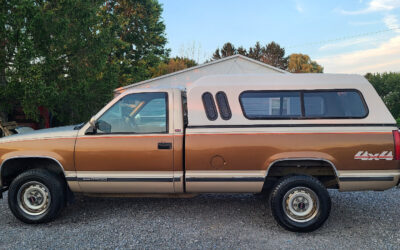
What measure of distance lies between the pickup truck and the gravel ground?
281 millimetres

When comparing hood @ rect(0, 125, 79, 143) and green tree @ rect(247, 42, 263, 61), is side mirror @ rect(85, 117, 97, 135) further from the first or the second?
green tree @ rect(247, 42, 263, 61)

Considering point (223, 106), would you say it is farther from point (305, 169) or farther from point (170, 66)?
point (170, 66)

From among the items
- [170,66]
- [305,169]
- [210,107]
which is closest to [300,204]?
[305,169]

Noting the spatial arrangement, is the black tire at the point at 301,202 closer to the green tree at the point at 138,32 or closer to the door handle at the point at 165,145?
the door handle at the point at 165,145

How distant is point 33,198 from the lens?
13.4ft

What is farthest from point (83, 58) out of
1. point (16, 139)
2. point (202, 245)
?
point (202, 245)

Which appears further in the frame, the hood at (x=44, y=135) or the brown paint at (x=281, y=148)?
the hood at (x=44, y=135)

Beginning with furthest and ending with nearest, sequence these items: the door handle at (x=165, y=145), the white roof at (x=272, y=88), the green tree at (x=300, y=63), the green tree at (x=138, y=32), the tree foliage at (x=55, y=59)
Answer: the green tree at (x=300, y=63), the green tree at (x=138, y=32), the tree foliage at (x=55, y=59), the door handle at (x=165, y=145), the white roof at (x=272, y=88)

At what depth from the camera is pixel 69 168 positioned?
397cm

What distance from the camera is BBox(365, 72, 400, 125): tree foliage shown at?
2088cm

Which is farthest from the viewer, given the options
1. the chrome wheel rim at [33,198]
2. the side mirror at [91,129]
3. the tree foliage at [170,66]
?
the tree foliage at [170,66]

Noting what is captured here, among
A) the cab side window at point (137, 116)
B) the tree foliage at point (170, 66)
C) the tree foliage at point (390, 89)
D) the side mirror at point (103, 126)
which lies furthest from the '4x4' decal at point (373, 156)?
the tree foliage at point (170, 66)

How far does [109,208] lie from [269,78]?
3.20 metres

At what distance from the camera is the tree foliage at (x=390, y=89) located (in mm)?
20875
